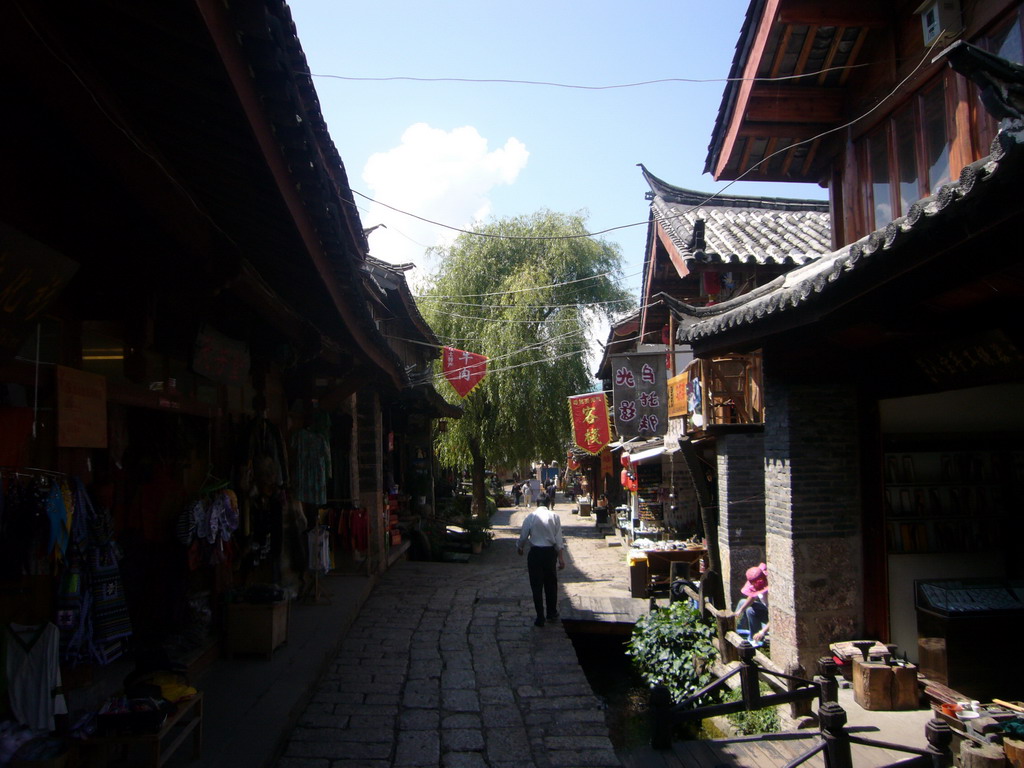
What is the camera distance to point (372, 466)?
1156 centimetres

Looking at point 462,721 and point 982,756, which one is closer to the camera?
point 982,756

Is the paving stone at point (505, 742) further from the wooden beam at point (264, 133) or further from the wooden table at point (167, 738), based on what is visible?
the wooden beam at point (264, 133)

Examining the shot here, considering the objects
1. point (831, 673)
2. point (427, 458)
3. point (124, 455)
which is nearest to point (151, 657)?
point (124, 455)

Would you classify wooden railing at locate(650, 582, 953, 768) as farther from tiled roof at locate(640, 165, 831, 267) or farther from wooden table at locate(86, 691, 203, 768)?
tiled roof at locate(640, 165, 831, 267)

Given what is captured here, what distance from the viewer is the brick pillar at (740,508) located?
9789mm

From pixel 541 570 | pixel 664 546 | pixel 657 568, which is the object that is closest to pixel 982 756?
pixel 541 570

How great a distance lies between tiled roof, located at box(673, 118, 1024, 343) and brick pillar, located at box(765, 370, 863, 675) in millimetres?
940

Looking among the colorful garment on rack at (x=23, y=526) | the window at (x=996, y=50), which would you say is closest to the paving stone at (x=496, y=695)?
the colorful garment on rack at (x=23, y=526)

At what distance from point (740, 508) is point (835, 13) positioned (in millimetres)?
5945

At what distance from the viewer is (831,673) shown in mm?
5004

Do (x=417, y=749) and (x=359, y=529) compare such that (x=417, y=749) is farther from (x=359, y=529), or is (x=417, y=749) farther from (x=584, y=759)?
(x=359, y=529)

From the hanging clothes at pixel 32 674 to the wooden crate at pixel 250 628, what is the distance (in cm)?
262

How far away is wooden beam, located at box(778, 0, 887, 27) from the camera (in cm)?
627

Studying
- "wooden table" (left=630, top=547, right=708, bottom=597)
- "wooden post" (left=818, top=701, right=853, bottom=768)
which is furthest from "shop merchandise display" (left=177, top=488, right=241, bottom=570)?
"wooden table" (left=630, top=547, right=708, bottom=597)
